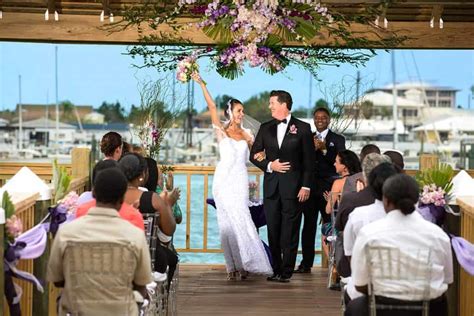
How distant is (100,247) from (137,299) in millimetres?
452

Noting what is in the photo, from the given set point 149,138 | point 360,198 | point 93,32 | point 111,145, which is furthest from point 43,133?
point 360,198

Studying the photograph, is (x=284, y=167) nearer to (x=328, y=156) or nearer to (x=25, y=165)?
(x=328, y=156)

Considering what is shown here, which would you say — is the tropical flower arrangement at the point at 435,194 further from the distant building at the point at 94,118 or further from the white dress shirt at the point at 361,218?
the distant building at the point at 94,118

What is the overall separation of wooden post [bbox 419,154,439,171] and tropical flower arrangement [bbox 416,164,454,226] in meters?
1.50

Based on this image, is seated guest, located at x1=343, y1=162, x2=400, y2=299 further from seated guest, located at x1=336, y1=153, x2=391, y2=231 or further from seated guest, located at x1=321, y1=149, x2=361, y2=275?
seated guest, located at x1=321, y1=149, x2=361, y2=275

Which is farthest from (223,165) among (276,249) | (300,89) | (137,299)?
(300,89)

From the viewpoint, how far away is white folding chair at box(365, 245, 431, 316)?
4.40 meters

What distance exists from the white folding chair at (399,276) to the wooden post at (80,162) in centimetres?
372

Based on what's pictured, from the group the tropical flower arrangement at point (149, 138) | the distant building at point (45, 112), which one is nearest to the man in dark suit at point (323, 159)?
the tropical flower arrangement at point (149, 138)

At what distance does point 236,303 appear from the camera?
7.68 meters

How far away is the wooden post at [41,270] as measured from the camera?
223 inches

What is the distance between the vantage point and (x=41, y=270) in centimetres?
570

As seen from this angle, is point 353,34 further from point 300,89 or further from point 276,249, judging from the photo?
point 300,89

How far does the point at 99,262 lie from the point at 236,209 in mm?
4580
